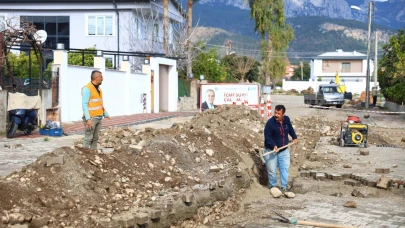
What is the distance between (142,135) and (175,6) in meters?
35.4

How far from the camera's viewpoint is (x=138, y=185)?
30.1ft

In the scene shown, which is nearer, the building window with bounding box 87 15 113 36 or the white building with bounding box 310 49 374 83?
the building window with bounding box 87 15 113 36

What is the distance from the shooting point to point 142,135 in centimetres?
1545

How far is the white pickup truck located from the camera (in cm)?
4775

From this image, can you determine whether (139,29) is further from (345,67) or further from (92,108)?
(345,67)

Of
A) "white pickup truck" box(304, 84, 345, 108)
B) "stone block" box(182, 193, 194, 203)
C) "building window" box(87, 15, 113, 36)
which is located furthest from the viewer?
"white pickup truck" box(304, 84, 345, 108)

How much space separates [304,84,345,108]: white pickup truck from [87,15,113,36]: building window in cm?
1617

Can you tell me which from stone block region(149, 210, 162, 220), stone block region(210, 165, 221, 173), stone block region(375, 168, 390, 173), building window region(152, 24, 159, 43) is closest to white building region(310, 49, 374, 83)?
building window region(152, 24, 159, 43)

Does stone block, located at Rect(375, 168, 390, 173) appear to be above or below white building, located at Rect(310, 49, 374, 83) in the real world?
below

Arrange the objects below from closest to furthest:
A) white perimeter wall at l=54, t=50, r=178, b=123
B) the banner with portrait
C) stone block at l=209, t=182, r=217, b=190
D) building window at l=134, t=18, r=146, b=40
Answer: stone block at l=209, t=182, r=217, b=190
white perimeter wall at l=54, t=50, r=178, b=123
the banner with portrait
building window at l=134, t=18, r=146, b=40

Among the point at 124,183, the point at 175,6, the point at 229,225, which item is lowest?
the point at 229,225

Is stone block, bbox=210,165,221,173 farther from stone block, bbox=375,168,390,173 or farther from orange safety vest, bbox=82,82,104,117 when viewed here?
stone block, bbox=375,168,390,173

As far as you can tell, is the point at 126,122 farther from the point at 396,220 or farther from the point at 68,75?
the point at 396,220

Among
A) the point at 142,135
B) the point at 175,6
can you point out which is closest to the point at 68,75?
the point at 142,135
